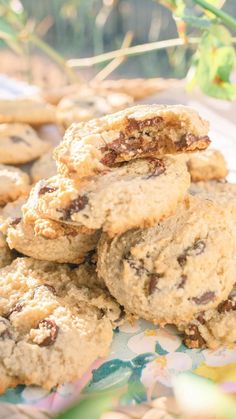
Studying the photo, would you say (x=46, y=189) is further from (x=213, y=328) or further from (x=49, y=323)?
(x=213, y=328)

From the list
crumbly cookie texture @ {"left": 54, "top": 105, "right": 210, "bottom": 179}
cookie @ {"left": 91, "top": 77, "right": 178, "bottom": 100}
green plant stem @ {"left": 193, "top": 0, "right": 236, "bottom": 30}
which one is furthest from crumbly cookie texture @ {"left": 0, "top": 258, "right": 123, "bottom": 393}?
cookie @ {"left": 91, "top": 77, "right": 178, "bottom": 100}

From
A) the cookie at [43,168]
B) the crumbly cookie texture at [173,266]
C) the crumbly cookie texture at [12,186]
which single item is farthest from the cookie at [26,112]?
the crumbly cookie texture at [173,266]

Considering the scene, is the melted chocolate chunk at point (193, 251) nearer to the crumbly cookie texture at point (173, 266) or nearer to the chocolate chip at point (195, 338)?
the crumbly cookie texture at point (173, 266)

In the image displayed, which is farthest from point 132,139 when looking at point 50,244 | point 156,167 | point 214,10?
point 214,10

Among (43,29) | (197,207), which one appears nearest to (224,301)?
(197,207)

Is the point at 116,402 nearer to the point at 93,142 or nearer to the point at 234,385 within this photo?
the point at 234,385

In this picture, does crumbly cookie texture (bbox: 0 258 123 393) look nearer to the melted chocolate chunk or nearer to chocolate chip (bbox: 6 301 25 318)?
chocolate chip (bbox: 6 301 25 318)
